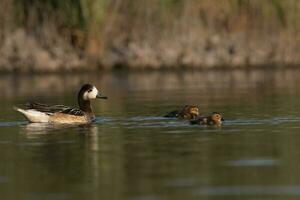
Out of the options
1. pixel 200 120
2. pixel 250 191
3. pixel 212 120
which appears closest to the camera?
pixel 250 191

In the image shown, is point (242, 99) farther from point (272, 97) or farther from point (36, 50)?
point (36, 50)

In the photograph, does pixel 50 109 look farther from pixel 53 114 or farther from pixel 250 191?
pixel 250 191

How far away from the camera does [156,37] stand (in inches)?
1490

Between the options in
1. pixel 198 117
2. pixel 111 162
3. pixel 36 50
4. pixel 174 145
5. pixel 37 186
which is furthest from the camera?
pixel 36 50

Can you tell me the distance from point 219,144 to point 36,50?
2276cm

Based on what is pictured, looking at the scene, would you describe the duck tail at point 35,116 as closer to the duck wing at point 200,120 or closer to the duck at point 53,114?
the duck at point 53,114

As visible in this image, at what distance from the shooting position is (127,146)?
615 inches

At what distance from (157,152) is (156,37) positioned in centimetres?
2310

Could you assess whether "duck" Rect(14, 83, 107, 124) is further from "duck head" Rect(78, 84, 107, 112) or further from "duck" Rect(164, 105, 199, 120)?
"duck" Rect(164, 105, 199, 120)

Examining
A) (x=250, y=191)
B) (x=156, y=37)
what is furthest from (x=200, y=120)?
(x=156, y=37)

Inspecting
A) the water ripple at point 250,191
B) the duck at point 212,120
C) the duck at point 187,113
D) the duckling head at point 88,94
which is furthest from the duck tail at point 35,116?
the water ripple at point 250,191

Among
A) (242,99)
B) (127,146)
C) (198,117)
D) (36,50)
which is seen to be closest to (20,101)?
(242,99)

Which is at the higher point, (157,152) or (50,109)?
(50,109)

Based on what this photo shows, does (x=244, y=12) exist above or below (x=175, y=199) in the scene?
above
